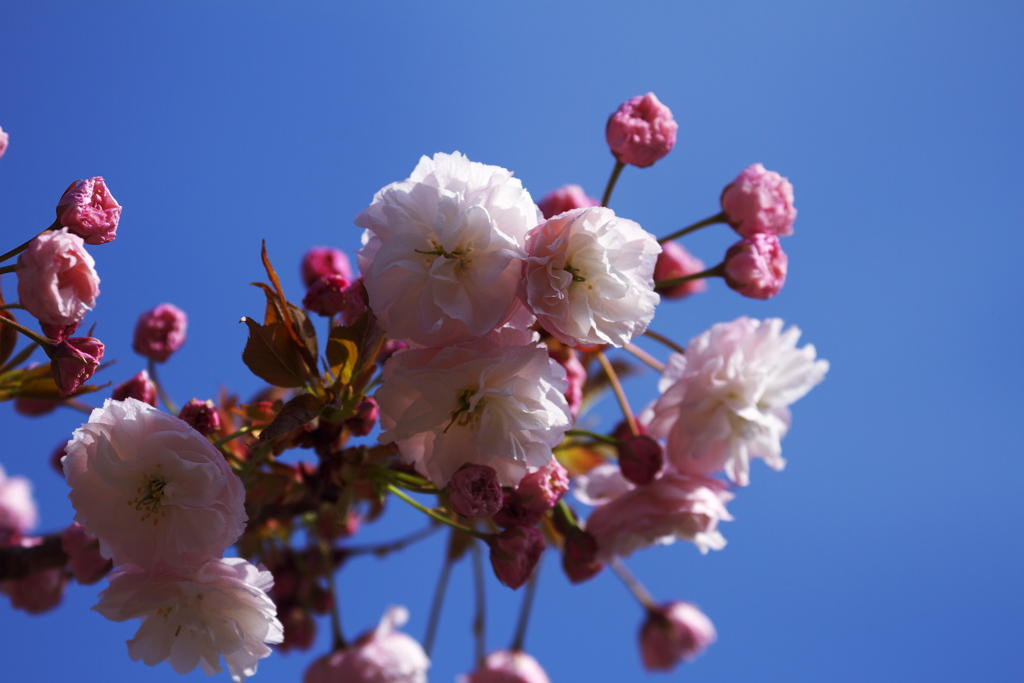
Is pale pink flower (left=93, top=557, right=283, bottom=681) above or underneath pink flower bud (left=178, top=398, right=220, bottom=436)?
underneath

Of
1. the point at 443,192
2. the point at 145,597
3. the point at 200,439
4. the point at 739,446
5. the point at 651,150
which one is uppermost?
the point at 651,150

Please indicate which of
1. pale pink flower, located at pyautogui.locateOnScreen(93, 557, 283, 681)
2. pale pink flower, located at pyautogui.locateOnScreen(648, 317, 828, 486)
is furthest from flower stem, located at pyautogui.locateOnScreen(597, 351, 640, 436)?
pale pink flower, located at pyautogui.locateOnScreen(93, 557, 283, 681)

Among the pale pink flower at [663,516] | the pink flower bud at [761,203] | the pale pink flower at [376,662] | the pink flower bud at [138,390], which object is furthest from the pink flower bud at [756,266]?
the pale pink flower at [376,662]

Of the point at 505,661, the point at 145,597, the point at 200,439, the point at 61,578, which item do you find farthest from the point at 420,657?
the point at 200,439

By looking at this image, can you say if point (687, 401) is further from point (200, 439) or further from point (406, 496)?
point (200, 439)

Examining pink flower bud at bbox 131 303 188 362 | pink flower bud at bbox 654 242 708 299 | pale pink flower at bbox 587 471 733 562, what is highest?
pink flower bud at bbox 654 242 708 299

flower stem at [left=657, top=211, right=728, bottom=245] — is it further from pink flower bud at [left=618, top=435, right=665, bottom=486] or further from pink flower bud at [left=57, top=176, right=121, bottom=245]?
pink flower bud at [left=57, top=176, right=121, bottom=245]

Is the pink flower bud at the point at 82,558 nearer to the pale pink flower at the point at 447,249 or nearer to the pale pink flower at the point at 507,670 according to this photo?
the pale pink flower at the point at 447,249
